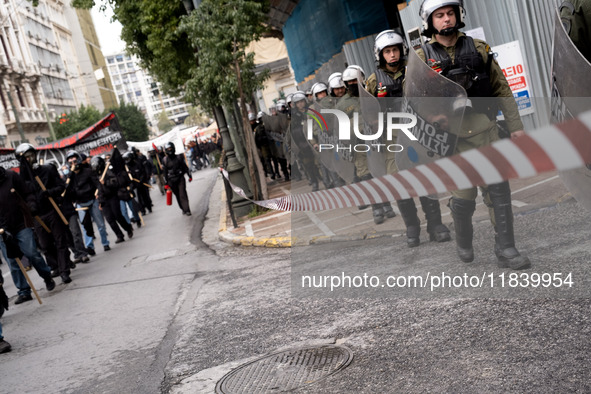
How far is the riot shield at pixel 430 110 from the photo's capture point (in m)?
3.93

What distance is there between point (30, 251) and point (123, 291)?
164cm

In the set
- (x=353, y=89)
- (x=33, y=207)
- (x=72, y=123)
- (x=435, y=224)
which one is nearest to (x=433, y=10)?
(x=435, y=224)

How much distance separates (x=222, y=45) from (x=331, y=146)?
5.50m

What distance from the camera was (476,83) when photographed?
4.81 metres

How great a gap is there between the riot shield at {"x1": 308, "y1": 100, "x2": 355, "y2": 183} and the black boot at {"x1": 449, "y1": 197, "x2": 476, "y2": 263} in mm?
1618

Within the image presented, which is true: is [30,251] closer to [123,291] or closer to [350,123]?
[123,291]

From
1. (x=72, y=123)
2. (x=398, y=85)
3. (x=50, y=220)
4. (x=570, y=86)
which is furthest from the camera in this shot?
(x=72, y=123)

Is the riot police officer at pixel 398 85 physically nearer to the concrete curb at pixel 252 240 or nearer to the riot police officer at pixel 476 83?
the riot police officer at pixel 476 83

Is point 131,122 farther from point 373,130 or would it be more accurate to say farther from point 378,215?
point 373,130

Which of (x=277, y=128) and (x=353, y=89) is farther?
(x=277, y=128)

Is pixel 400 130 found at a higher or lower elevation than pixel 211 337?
higher

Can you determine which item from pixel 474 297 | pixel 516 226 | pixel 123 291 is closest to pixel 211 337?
pixel 474 297

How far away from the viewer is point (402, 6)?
12.0 metres

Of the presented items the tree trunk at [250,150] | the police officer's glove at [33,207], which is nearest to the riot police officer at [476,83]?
the police officer's glove at [33,207]
